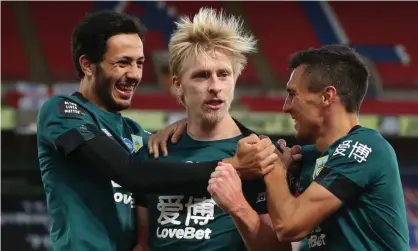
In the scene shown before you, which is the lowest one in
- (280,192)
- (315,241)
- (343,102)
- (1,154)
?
(1,154)

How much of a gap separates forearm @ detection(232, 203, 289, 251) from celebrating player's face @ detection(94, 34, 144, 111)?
98 centimetres

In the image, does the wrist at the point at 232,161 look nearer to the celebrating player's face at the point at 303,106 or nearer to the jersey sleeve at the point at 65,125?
the celebrating player's face at the point at 303,106

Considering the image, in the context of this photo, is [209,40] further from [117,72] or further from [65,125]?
[65,125]

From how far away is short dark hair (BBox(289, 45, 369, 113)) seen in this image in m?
4.29

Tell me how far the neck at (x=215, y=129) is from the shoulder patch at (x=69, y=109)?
0.63 metres

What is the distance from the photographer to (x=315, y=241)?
4.18 metres

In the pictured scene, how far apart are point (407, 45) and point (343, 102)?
10702 millimetres

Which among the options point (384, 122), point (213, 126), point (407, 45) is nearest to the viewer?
point (213, 126)

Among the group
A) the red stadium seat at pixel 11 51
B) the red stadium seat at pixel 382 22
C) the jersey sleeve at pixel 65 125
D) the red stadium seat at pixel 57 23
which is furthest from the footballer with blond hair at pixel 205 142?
the red stadium seat at pixel 382 22

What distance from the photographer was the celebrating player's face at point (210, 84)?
4520 mm

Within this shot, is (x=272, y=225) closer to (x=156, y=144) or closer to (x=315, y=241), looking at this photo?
(x=315, y=241)

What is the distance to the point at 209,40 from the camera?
15.1 ft

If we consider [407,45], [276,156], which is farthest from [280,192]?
[407,45]

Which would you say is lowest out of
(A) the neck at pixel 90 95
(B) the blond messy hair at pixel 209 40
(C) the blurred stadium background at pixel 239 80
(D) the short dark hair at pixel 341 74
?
(C) the blurred stadium background at pixel 239 80
